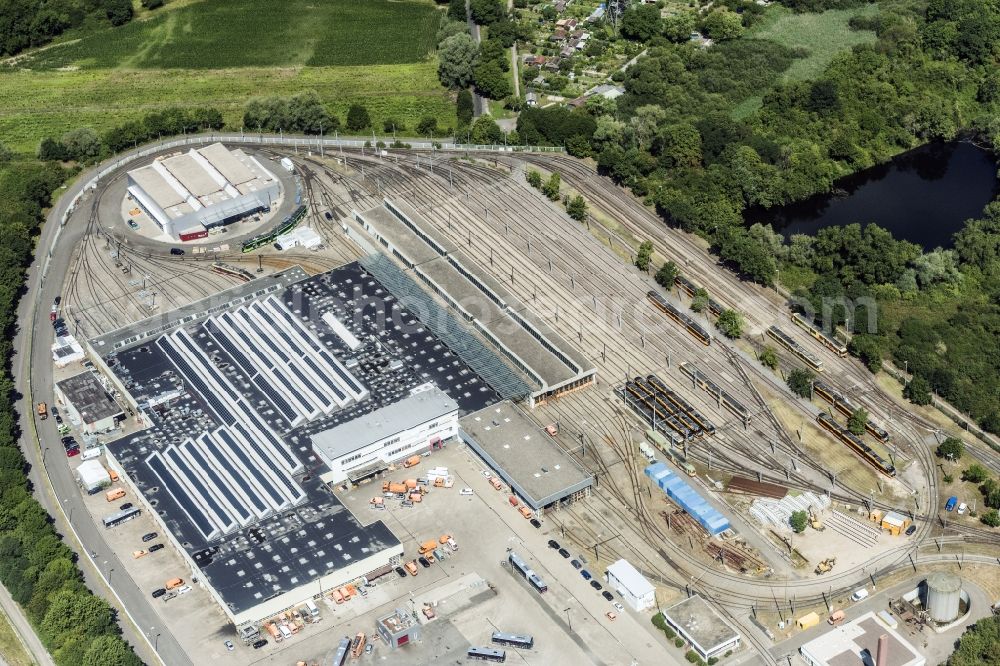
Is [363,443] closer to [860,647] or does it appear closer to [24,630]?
[24,630]

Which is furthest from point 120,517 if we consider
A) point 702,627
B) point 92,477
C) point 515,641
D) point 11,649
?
point 702,627

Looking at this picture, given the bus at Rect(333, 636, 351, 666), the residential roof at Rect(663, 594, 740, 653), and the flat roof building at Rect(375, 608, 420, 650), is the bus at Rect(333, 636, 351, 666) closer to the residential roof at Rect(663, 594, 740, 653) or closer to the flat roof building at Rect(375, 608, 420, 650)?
the flat roof building at Rect(375, 608, 420, 650)

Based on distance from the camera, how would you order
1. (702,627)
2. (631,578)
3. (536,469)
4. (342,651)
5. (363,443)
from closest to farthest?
(342,651) → (702,627) → (631,578) → (536,469) → (363,443)

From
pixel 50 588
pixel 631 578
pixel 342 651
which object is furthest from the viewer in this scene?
pixel 631 578

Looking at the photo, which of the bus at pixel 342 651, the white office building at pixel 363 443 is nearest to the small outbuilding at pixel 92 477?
the white office building at pixel 363 443

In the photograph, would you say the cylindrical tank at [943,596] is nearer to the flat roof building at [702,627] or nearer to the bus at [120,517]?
the flat roof building at [702,627]
